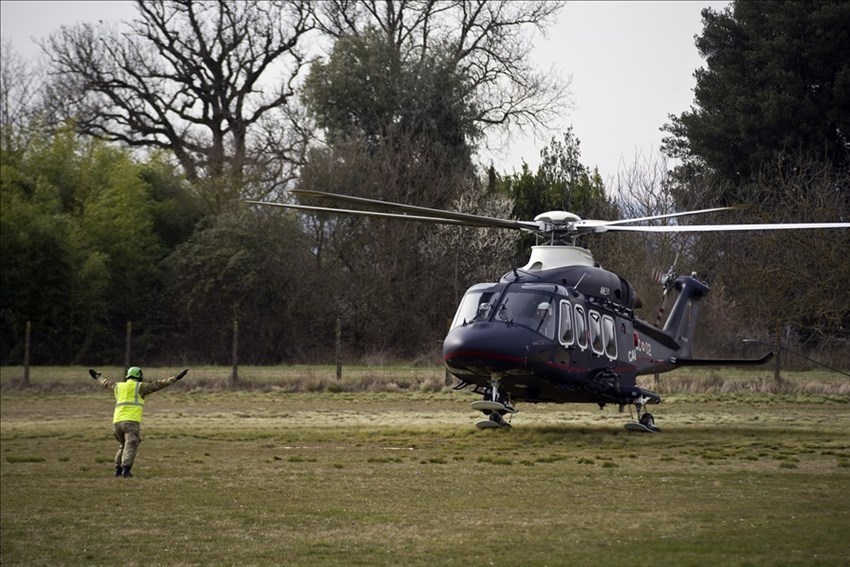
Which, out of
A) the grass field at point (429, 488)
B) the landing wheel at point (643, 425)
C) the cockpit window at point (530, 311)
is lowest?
the grass field at point (429, 488)

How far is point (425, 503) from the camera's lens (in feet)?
46.2

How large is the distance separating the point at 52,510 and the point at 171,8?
46.0m

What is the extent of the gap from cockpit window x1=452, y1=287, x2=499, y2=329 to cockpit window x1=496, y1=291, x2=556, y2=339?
18 cm

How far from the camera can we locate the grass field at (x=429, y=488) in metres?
11.3

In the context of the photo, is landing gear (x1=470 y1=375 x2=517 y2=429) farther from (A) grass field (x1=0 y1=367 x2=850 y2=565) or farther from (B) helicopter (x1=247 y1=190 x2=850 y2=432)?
(A) grass field (x1=0 y1=367 x2=850 y2=565)

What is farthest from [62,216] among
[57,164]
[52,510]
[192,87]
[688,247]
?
[52,510]

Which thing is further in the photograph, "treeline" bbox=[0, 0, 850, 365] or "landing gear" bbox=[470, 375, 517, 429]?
"treeline" bbox=[0, 0, 850, 365]

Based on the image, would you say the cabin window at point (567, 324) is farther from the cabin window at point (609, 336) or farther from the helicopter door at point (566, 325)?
the cabin window at point (609, 336)

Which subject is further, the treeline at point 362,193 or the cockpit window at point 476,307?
the treeline at point 362,193

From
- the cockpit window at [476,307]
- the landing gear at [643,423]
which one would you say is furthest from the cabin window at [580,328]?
the landing gear at [643,423]

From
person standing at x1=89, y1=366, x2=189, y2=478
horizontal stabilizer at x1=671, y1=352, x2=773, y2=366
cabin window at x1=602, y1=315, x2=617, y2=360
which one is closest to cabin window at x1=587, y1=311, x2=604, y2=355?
cabin window at x1=602, y1=315, x2=617, y2=360

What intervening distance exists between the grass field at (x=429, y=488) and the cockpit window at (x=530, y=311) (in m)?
1.90

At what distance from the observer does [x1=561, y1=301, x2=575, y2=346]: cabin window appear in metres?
19.7

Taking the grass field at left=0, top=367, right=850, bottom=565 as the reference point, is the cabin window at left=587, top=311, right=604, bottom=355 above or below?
above
